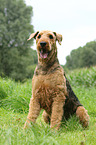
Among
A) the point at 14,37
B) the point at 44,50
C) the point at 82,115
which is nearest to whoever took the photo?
the point at 44,50

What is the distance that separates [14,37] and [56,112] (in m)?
20.9

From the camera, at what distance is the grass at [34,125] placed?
2.13m

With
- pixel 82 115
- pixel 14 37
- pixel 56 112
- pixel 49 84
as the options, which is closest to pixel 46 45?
pixel 49 84

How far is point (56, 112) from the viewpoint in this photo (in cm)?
278

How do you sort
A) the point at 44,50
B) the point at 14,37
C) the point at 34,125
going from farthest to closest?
1. the point at 14,37
2. the point at 44,50
3. the point at 34,125

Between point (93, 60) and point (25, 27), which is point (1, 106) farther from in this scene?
point (93, 60)

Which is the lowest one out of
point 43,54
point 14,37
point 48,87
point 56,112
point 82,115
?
point 82,115

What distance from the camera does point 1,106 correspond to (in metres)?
4.82

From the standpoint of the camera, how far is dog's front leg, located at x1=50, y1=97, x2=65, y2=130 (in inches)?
109

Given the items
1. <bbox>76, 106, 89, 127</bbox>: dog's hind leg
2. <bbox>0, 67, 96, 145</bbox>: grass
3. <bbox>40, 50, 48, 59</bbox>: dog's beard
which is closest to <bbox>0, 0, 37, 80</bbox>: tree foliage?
<bbox>0, 67, 96, 145</bbox>: grass

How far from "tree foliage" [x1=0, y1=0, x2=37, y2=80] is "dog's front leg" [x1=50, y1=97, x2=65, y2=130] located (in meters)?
18.7

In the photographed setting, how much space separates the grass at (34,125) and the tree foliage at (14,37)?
14092 millimetres

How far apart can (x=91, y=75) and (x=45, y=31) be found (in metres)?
6.50

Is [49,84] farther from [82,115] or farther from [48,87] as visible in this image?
[82,115]
